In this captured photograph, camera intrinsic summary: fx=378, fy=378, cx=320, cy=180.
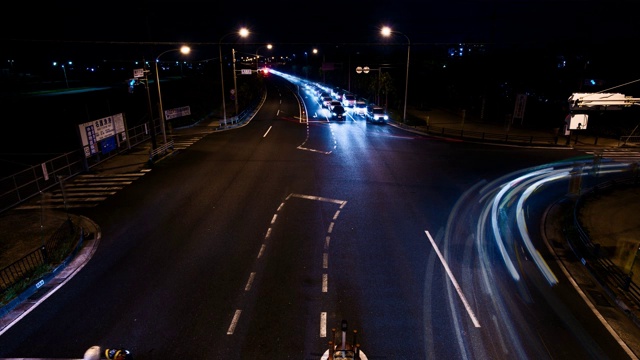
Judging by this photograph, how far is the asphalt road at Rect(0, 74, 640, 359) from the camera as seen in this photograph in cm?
841

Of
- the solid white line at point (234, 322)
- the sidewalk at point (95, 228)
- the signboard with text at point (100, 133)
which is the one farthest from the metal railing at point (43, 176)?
the solid white line at point (234, 322)

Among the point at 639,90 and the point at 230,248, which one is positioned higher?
the point at 639,90

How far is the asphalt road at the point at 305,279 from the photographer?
27.6 ft

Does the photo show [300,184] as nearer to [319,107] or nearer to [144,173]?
[144,173]

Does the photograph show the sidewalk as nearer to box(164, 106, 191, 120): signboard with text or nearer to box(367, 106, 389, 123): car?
box(164, 106, 191, 120): signboard with text

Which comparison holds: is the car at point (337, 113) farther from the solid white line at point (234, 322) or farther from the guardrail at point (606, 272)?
the solid white line at point (234, 322)

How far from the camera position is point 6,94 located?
63531 millimetres

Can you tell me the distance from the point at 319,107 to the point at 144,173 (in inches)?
1461

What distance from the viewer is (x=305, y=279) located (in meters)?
10.8

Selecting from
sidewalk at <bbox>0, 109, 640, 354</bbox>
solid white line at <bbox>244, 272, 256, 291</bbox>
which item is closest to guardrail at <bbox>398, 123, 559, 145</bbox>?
sidewalk at <bbox>0, 109, 640, 354</bbox>

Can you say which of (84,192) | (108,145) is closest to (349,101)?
(108,145)

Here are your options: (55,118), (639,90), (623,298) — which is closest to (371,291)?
(623,298)

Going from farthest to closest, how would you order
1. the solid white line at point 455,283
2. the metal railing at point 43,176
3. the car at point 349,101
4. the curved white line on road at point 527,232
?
1. the car at point 349,101
2. the metal railing at point 43,176
3. the curved white line on road at point 527,232
4. the solid white line at point 455,283

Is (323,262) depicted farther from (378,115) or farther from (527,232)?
(378,115)
